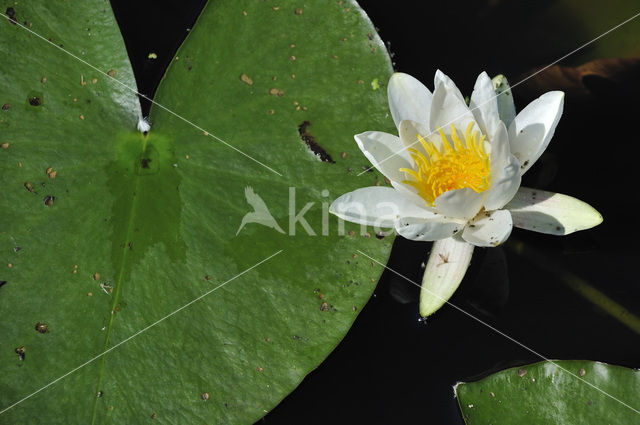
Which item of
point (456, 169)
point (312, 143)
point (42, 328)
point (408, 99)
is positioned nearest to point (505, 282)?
point (456, 169)

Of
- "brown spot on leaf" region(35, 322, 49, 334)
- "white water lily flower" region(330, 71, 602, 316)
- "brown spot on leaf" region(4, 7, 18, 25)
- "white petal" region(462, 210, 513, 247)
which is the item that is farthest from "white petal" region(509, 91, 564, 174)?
"brown spot on leaf" region(4, 7, 18, 25)

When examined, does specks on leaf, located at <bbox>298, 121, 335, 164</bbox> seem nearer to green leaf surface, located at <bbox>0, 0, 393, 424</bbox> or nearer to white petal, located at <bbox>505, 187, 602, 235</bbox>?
green leaf surface, located at <bbox>0, 0, 393, 424</bbox>

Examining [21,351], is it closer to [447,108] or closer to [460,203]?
[460,203]

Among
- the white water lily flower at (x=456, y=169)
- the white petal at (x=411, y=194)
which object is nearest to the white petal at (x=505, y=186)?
the white water lily flower at (x=456, y=169)

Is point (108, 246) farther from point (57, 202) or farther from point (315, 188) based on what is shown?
point (315, 188)

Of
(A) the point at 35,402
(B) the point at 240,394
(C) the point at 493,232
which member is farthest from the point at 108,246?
(C) the point at 493,232

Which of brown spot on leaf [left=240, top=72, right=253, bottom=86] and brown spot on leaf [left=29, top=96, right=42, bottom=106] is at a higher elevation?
brown spot on leaf [left=240, top=72, right=253, bottom=86]

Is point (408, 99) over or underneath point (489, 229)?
over
